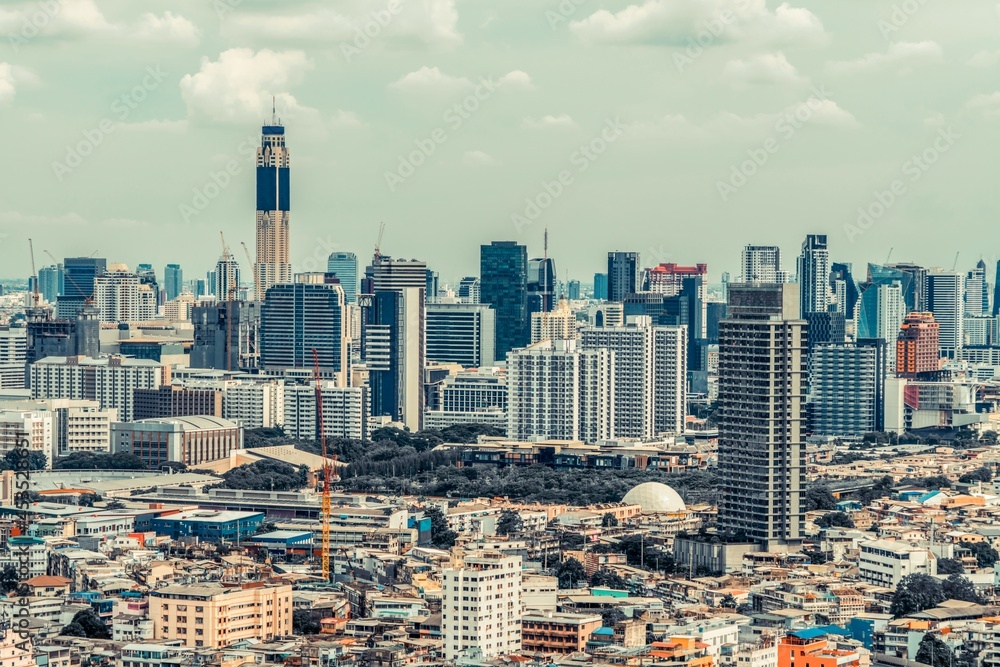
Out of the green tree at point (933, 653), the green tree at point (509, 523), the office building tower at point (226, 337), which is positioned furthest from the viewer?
the office building tower at point (226, 337)

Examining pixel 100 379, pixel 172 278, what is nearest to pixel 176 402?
pixel 100 379

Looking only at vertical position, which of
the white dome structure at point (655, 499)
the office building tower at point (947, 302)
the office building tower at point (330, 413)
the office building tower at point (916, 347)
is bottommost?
the white dome structure at point (655, 499)

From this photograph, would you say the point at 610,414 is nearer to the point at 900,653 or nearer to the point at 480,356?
the point at 480,356

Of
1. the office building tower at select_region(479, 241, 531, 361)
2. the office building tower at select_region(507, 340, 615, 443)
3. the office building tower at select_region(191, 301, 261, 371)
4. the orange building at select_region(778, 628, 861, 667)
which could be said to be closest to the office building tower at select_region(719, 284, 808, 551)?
the orange building at select_region(778, 628, 861, 667)

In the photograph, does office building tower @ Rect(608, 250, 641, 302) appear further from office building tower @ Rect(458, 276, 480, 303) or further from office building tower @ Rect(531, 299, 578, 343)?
office building tower @ Rect(531, 299, 578, 343)

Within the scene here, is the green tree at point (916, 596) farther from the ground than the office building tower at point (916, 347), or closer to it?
closer to it

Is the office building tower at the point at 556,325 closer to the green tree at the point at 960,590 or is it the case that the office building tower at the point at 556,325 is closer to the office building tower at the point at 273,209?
the office building tower at the point at 273,209

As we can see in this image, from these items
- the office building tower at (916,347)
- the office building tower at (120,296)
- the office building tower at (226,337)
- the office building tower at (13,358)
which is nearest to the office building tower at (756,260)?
the office building tower at (916,347)

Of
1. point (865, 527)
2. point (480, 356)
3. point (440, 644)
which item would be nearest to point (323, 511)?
point (865, 527)
